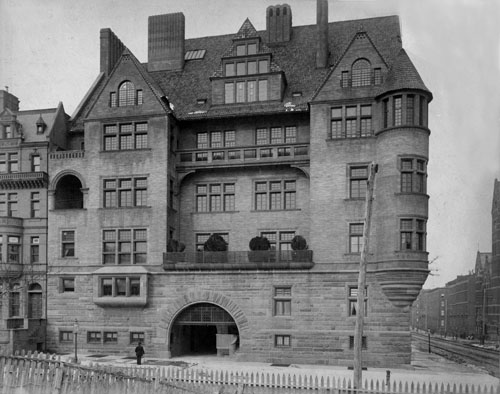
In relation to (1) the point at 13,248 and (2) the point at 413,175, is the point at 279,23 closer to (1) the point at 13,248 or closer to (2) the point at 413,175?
(2) the point at 413,175

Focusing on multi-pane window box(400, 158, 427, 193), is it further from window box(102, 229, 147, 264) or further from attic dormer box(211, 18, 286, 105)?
window box(102, 229, 147, 264)

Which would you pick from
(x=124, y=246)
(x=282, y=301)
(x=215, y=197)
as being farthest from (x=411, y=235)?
(x=124, y=246)

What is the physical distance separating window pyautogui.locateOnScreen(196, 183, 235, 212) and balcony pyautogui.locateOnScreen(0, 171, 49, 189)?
431 inches

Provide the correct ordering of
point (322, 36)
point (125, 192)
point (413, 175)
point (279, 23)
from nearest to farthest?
point (413, 175) < point (125, 192) < point (322, 36) < point (279, 23)

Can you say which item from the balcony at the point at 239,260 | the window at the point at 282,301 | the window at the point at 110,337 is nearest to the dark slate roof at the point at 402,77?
the balcony at the point at 239,260

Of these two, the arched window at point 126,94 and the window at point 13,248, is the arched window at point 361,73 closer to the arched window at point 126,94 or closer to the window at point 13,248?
the arched window at point 126,94

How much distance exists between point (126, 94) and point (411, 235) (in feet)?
69.8

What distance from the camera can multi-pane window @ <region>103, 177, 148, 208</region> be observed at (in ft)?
130

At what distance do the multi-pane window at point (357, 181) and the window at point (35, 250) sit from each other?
22.4 m

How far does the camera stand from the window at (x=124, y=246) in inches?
1545

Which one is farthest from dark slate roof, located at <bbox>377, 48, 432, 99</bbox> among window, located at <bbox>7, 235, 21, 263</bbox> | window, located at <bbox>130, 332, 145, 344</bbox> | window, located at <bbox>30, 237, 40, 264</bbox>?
Answer: window, located at <bbox>7, 235, 21, 263</bbox>

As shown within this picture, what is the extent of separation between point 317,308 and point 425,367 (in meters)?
7.19

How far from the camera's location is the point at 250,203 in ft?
132

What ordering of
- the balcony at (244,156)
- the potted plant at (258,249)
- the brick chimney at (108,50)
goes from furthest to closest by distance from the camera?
the brick chimney at (108,50), the balcony at (244,156), the potted plant at (258,249)
